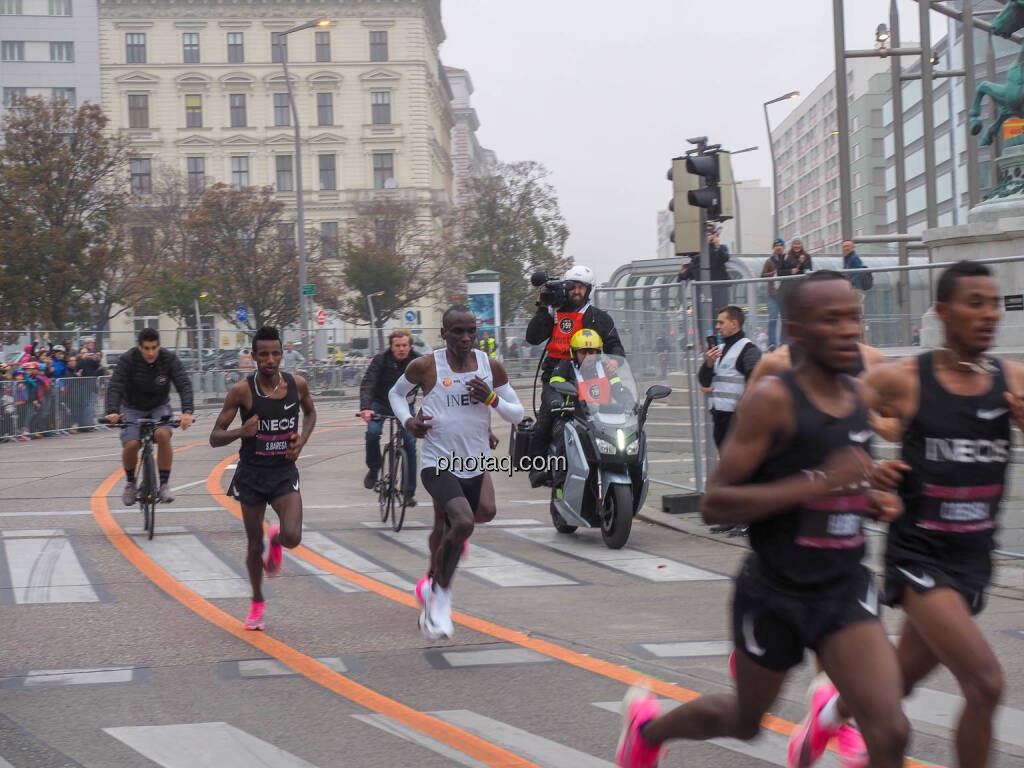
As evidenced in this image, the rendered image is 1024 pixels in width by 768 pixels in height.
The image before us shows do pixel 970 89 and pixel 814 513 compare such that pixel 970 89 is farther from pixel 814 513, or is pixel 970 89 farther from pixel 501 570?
pixel 814 513

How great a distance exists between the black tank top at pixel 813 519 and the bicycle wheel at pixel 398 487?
8.35 meters

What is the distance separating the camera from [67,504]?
14.2m

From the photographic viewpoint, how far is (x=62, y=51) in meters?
80.0

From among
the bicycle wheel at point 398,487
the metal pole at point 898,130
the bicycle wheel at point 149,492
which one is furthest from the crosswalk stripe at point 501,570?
the metal pole at point 898,130

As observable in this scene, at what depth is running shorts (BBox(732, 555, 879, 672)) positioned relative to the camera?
3752mm

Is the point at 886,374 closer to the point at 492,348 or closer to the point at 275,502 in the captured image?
the point at 275,502

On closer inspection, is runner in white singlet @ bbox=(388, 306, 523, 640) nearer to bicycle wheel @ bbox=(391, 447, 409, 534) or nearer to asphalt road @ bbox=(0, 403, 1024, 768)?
asphalt road @ bbox=(0, 403, 1024, 768)

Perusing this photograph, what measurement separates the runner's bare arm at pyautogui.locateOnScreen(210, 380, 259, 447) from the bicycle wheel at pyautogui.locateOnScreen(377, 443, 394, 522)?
13.4 ft

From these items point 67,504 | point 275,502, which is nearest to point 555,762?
point 275,502

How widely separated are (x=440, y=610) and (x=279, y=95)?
76.5 m

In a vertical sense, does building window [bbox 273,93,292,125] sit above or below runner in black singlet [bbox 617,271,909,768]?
above

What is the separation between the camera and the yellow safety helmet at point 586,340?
11117 millimetres

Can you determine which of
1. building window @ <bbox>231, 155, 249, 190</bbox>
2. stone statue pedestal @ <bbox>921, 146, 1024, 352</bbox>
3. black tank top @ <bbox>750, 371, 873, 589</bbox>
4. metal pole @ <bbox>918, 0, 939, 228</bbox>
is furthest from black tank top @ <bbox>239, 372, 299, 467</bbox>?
building window @ <bbox>231, 155, 249, 190</bbox>

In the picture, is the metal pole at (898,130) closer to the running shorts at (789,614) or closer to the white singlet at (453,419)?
the white singlet at (453,419)
